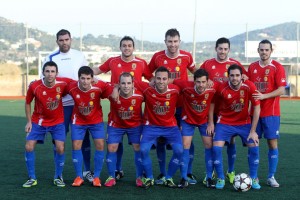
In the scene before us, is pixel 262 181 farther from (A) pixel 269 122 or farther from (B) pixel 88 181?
(B) pixel 88 181

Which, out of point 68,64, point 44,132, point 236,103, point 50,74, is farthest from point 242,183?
point 68,64

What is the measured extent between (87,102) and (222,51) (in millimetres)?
1840

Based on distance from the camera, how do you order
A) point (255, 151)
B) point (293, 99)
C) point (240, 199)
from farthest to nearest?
point (293, 99) < point (255, 151) < point (240, 199)

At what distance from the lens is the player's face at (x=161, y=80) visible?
22.5 ft

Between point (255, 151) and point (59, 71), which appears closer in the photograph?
point (255, 151)

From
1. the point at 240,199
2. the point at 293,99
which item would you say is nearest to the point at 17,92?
the point at 293,99

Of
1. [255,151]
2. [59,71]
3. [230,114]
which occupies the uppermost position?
[59,71]

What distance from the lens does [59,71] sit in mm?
7594

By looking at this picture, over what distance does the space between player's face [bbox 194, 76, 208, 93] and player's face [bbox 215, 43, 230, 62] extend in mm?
523

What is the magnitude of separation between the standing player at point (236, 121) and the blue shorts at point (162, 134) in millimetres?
479

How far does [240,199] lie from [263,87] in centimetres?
158

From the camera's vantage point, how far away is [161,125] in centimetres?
710

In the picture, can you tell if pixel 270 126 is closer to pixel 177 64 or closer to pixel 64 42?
pixel 177 64

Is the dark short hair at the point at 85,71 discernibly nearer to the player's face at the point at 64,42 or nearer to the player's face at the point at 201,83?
the player's face at the point at 64,42
